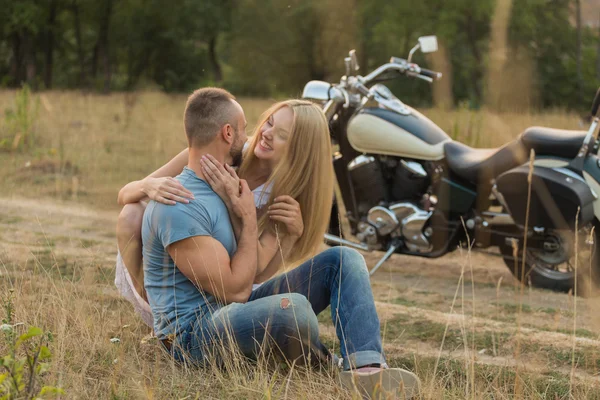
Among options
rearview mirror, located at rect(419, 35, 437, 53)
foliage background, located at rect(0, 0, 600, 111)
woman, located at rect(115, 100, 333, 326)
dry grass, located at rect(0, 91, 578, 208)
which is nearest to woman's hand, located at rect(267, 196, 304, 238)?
woman, located at rect(115, 100, 333, 326)

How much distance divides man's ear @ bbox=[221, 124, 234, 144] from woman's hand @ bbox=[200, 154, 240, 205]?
8 cm

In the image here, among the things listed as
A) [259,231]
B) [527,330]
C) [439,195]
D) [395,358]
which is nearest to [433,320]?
[527,330]

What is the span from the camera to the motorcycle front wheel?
182 inches

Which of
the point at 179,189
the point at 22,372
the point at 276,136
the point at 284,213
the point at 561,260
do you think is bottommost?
the point at 561,260

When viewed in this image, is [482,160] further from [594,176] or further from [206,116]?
[206,116]

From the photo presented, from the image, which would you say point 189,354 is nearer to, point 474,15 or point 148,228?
point 148,228

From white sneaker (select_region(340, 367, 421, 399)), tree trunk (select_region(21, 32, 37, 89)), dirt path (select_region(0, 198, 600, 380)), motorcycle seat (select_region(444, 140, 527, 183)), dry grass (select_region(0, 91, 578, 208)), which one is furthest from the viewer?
tree trunk (select_region(21, 32, 37, 89))

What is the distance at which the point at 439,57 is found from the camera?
2480mm

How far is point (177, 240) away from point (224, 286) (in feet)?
0.72

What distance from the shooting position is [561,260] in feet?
15.6

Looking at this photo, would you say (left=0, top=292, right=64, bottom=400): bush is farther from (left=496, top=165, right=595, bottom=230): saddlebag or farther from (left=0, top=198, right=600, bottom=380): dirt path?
(left=496, top=165, right=595, bottom=230): saddlebag

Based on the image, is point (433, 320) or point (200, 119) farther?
point (433, 320)

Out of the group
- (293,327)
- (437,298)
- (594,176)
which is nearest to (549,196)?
(594,176)

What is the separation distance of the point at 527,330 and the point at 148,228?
1.95 m
